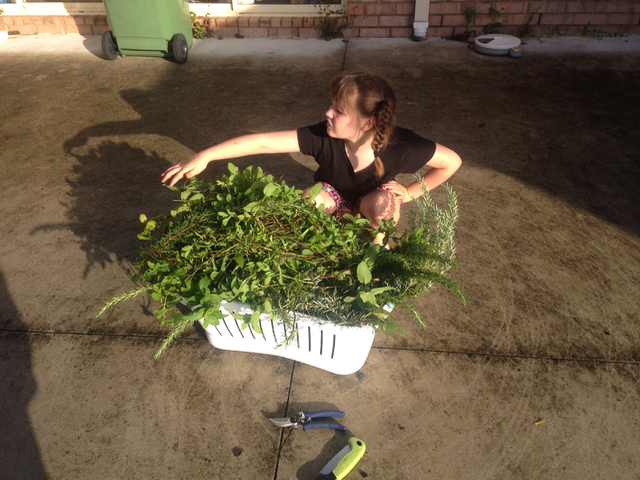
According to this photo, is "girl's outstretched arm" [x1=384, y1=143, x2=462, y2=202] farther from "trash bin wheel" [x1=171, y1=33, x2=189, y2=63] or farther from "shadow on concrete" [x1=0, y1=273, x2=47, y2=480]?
"trash bin wheel" [x1=171, y1=33, x2=189, y2=63]

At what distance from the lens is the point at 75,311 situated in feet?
6.94

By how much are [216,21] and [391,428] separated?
4.79 m

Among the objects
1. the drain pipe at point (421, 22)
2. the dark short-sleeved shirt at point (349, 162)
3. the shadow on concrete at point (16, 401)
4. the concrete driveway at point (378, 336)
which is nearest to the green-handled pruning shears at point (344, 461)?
the concrete driveway at point (378, 336)

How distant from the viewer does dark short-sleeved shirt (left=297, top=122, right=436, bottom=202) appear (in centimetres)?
203

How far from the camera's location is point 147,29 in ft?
13.8

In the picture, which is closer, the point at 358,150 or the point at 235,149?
the point at 235,149

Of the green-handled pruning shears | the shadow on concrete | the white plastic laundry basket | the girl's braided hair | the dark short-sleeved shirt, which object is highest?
the girl's braided hair

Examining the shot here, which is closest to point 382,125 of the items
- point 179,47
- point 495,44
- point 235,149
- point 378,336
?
point 235,149

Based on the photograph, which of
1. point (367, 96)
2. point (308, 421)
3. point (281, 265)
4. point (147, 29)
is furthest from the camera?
point (147, 29)

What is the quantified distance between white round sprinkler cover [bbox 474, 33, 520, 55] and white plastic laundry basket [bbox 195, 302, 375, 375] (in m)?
3.84

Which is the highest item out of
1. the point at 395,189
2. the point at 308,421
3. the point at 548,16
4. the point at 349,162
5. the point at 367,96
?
the point at 367,96

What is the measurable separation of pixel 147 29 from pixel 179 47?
314 mm

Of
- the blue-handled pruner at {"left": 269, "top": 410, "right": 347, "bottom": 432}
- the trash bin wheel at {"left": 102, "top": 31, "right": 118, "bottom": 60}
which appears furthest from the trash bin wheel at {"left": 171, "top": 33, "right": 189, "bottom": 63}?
the blue-handled pruner at {"left": 269, "top": 410, "right": 347, "bottom": 432}

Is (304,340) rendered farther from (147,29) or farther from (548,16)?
(548,16)
